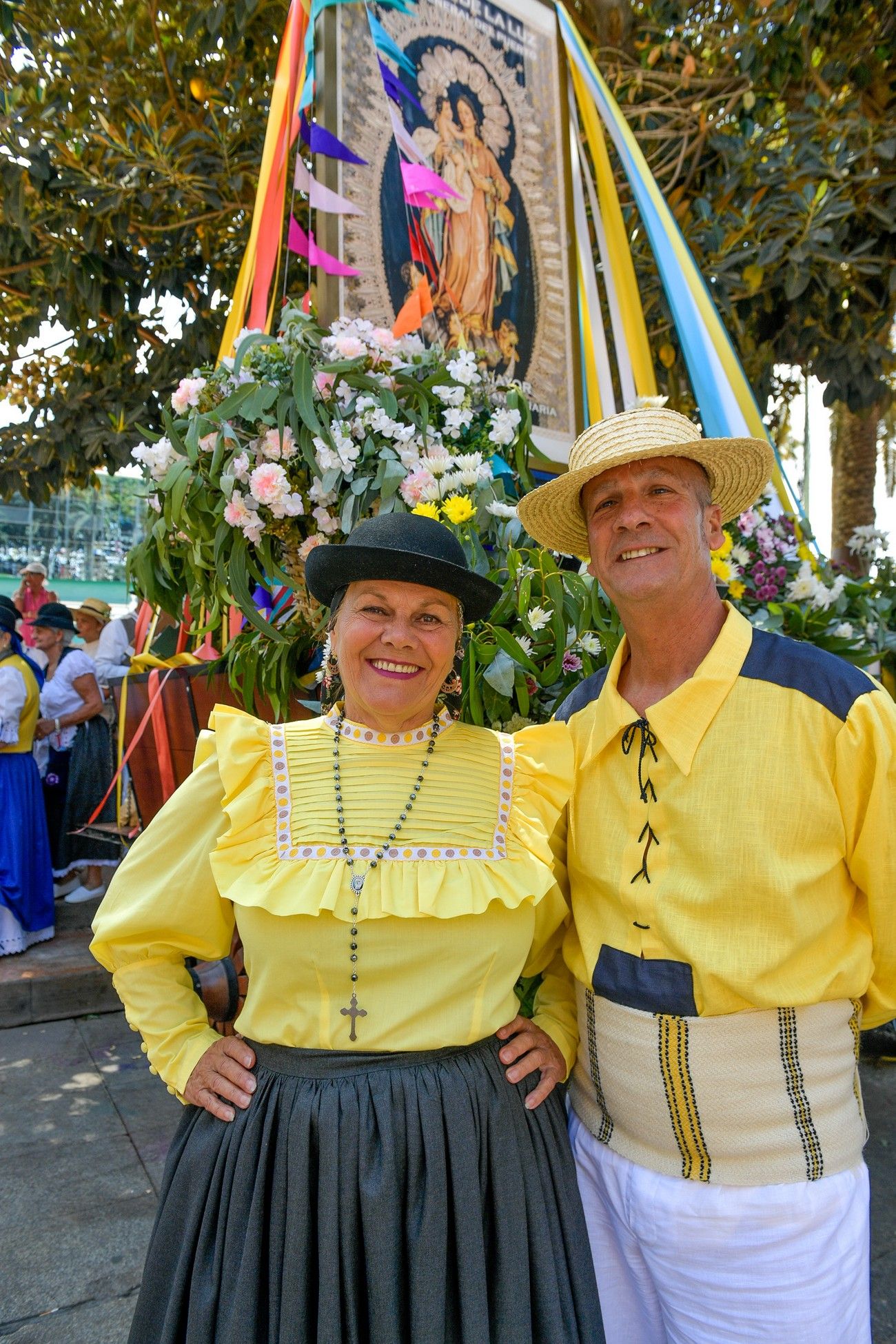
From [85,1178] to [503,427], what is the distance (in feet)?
9.31

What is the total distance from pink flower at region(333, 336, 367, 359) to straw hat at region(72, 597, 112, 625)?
5667mm

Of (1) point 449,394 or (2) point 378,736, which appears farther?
(1) point 449,394

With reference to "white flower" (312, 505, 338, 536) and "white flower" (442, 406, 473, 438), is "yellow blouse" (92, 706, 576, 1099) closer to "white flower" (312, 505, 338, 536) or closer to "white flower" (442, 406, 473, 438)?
"white flower" (312, 505, 338, 536)

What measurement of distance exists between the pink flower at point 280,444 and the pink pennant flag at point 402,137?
1.41m

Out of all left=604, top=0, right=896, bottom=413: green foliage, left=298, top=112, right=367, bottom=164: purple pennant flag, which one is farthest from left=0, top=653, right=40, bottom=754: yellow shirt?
left=604, top=0, right=896, bottom=413: green foliage

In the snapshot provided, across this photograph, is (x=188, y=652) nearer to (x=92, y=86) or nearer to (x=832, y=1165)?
(x=832, y=1165)

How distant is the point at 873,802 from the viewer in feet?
4.70

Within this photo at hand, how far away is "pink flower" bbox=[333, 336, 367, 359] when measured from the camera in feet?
7.20

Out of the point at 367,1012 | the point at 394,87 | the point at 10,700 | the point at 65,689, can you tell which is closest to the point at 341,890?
the point at 367,1012

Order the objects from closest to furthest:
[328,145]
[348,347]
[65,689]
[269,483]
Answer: [269,483] < [348,347] < [328,145] < [65,689]

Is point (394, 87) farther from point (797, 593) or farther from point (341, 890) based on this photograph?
point (341, 890)

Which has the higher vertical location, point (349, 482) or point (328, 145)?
point (328, 145)

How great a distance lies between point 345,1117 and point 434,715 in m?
0.70

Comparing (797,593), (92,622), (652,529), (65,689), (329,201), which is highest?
(329,201)
